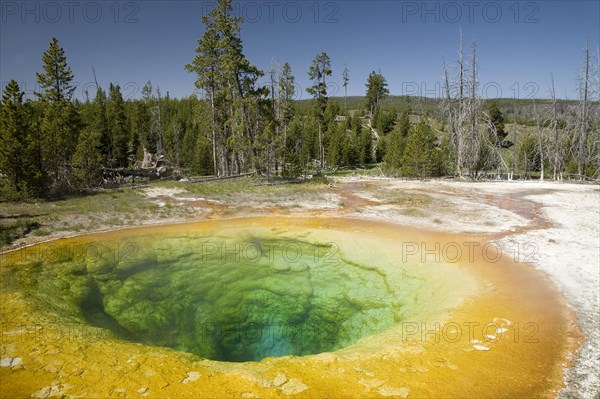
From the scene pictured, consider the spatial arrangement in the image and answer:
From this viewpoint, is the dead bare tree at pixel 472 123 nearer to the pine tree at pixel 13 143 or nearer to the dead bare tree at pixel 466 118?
the dead bare tree at pixel 466 118

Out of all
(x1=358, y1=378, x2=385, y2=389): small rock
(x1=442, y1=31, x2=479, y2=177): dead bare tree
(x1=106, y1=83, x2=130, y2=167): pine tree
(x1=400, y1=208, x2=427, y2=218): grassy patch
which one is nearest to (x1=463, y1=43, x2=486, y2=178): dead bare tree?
(x1=442, y1=31, x2=479, y2=177): dead bare tree

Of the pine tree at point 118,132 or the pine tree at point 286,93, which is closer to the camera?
the pine tree at point 286,93

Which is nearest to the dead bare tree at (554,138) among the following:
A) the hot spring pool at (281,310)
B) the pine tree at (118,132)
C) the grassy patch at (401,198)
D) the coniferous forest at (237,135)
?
the coniferous forest at (237,135)

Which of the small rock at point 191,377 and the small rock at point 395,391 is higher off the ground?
the small rock at point 191,377

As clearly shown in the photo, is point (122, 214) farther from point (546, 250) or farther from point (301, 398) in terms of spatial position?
point (546, 250)

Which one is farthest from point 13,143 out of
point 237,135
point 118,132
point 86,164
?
point 118,132

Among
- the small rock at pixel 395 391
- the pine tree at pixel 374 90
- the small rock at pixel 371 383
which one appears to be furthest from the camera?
the pine tree at pixel 374 90

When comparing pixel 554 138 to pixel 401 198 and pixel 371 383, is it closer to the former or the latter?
pixel 401 198

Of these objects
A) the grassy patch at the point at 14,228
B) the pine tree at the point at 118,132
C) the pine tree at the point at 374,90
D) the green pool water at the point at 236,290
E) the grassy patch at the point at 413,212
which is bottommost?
the green pool water at the point at 236,290
